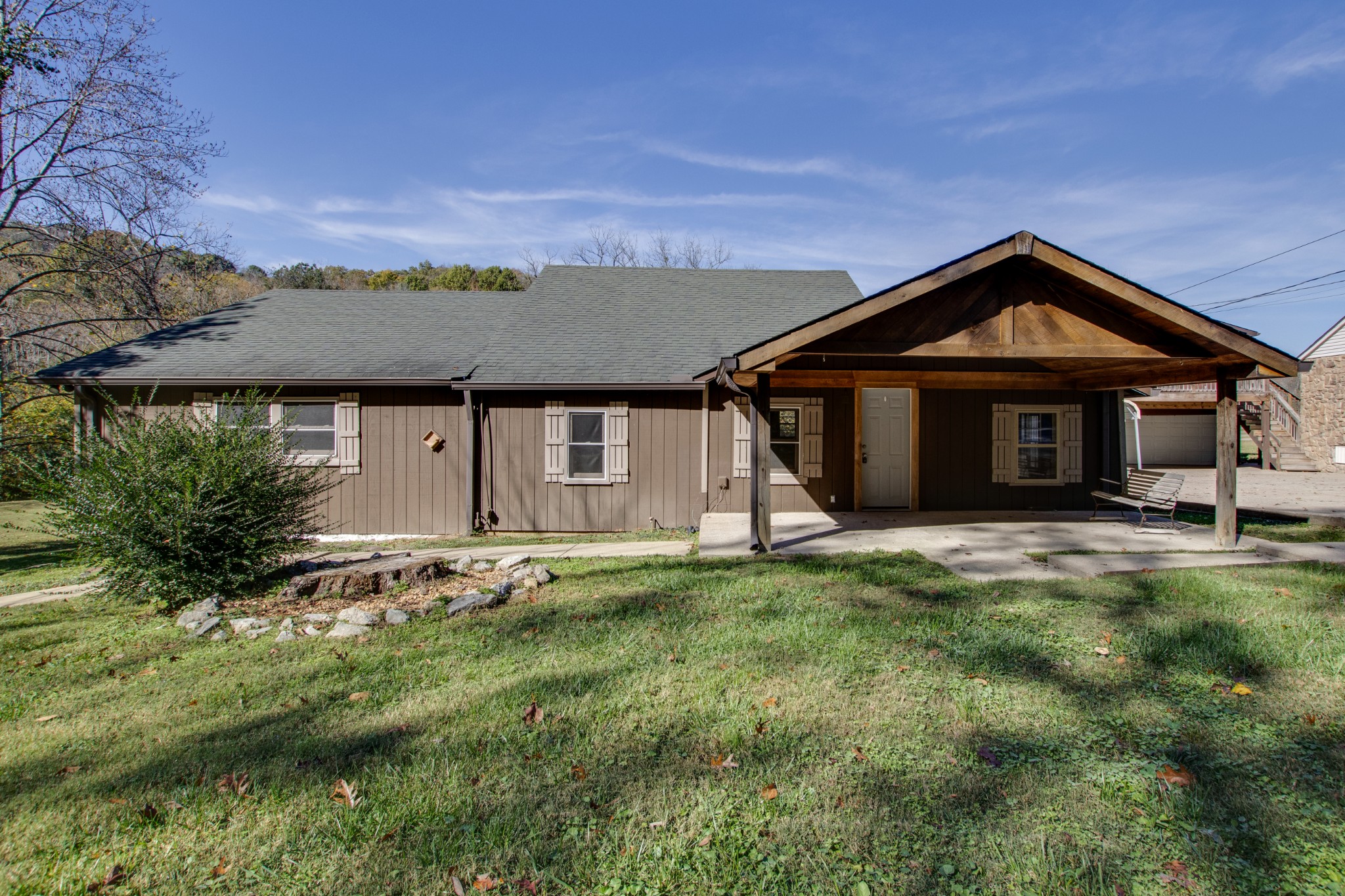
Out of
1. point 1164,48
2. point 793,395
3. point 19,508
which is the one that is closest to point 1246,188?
point 1164,48

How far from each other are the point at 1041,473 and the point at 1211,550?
4.02m

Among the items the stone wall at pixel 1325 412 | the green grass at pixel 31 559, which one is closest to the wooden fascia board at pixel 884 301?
the green grass at pixel 31 559

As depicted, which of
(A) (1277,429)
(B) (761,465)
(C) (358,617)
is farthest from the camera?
(A) (1277,429)

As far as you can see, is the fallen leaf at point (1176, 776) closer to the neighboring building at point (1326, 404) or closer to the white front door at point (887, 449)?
the white front door at point (887, 449)

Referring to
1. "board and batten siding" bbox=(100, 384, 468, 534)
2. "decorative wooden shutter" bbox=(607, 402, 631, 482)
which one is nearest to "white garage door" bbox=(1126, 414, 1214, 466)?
"decorative wooden shutter" bbox=(607, 402, 631, 482)

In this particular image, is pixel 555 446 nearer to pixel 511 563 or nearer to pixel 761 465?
pixel 511 563

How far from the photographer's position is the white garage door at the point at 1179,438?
74.2 feet

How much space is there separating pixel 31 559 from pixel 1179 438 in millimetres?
30550

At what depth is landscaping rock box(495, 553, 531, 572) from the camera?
701 cm

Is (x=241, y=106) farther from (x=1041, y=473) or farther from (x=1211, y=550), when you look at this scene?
(x=1211, y=550)

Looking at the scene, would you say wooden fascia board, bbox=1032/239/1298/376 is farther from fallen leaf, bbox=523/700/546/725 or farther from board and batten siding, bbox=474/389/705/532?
fallen leaf, bbox=523/700/546/725

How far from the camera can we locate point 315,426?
431 inches

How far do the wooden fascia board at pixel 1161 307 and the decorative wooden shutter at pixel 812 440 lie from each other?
4730 millimetres

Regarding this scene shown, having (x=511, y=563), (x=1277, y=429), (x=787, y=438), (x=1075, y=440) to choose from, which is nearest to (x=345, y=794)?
(x=511, y=563)
